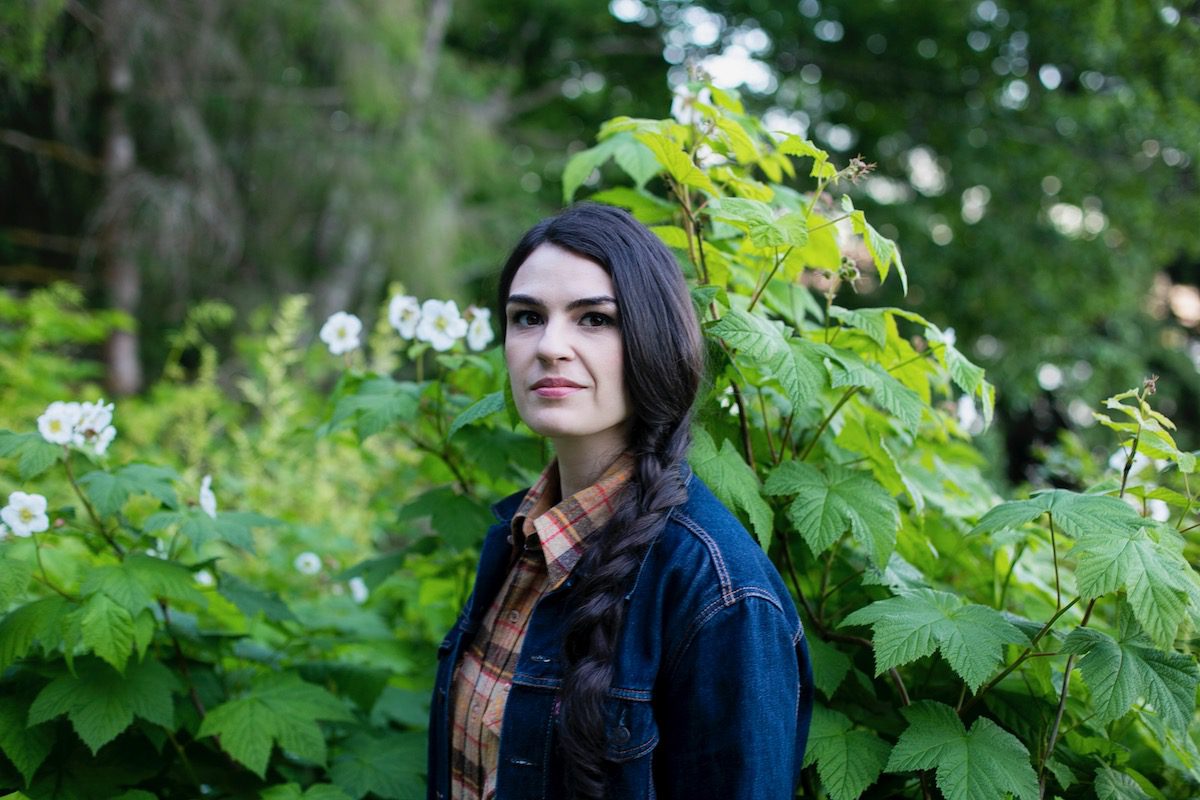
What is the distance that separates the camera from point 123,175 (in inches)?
257

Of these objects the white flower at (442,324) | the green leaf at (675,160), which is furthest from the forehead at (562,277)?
the white flower at (442,324)

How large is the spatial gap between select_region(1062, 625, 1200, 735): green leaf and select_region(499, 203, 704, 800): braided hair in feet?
2.24

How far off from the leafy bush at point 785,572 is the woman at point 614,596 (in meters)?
0.20

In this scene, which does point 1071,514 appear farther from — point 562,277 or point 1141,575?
point 562,277

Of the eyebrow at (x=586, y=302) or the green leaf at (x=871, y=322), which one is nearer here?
the eyebrow at (x=586, y=302)

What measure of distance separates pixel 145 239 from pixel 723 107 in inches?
223

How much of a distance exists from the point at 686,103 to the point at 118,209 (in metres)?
5.74

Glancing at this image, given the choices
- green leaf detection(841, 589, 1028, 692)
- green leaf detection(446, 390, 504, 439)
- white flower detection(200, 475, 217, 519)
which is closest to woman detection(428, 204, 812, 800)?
green leaf detection(841, 589, 1028, 692)

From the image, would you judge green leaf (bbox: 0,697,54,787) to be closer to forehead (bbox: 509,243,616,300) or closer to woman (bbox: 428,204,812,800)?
woman (bbox: 428,204,812,800)

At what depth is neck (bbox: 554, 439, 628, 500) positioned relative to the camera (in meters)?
1.52

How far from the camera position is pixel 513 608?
159 centimetres

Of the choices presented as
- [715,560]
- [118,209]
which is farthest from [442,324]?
[118,209]

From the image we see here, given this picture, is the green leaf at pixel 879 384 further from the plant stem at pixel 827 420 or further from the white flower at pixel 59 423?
the white flower at pixel 59 423

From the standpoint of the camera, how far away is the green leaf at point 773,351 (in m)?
1.54
